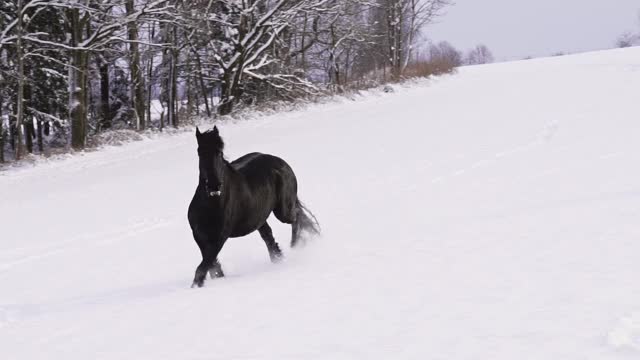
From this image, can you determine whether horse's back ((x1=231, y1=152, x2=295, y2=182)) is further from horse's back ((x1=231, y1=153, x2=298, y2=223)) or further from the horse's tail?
the horse's tail

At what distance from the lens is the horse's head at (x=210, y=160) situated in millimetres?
6023

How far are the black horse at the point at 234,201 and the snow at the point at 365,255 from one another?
32cm

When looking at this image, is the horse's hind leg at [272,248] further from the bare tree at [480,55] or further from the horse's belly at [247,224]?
the bare tree at [480,55]

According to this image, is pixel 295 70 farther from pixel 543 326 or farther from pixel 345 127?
pixel 543 326

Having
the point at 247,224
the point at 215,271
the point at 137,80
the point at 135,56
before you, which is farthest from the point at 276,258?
the point at 137,80

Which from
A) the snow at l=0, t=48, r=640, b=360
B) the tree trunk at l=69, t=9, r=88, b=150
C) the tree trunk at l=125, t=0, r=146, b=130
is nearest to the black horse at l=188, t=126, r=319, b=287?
the snow at l=0, t=48, r=640, b=360

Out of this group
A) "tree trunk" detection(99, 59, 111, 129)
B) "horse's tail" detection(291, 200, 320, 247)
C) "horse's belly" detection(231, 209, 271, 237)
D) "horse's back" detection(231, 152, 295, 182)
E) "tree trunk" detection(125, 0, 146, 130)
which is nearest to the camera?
"horse's belly" detection(231, 209, 271, 237)

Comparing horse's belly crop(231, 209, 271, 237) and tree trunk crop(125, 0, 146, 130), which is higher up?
tree trunk crop(125, 0, 146, 130)

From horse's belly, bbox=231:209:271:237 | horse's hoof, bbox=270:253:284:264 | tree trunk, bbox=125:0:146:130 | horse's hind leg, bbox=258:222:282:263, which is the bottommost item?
horse's hoof, bbox=270:253:284:264

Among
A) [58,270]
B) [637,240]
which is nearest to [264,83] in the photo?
[58,270]

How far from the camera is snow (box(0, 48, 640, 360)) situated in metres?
3.78

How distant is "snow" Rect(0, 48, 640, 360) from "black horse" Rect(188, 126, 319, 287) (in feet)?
1.04

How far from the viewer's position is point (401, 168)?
13742 millimetres

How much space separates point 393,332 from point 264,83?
81.8 feet
